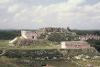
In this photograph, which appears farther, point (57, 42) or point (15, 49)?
point (57, 42)

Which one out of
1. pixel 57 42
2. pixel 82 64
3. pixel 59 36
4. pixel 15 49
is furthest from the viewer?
pixel 59 36

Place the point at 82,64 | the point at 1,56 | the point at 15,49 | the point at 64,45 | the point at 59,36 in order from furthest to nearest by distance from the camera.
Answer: the point at 59,36, the point at 64,45, the point at 15,49, the point at 1,56, the point at 82,64

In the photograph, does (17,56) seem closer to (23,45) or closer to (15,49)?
(15,49)

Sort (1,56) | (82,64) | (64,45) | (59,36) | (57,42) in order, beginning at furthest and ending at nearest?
(59,36) < (57,42) < (64,45) < (1,56) < (82,64)

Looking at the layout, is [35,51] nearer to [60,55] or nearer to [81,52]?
[60,55]

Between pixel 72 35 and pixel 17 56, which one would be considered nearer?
pixel 17 56

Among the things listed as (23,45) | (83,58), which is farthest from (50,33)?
(83,58)

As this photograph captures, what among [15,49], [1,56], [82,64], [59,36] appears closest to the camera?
[82,64]

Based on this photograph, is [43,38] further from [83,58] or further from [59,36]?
[83,58]

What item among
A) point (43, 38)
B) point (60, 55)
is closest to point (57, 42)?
point (43, 38)
